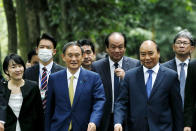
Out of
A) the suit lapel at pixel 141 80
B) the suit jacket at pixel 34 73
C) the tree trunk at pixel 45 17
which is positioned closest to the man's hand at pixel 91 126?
the suit lapel at pixel 141 80

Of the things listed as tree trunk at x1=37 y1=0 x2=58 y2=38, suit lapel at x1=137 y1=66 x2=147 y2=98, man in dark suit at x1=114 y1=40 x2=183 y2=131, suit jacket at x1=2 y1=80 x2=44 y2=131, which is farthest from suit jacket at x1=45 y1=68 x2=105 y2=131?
tree trunk at x1=37 y1=0 x2=58 y2=38

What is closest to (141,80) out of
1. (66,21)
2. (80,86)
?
(80,86)

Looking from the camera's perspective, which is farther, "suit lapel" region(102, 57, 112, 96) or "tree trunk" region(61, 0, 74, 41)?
"tree trunk" region(61, 0, 74, 41)

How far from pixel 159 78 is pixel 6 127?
8.80 ft

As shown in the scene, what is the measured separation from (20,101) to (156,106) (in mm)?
2315

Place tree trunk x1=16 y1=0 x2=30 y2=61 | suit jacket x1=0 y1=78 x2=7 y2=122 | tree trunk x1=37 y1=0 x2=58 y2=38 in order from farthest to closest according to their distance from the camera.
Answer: tree trunk x1=37 y1=0 x2=58 y2=38 < tree trunk x1=16 y1=0 x2=30 y2=61 < suit jacket x1=0 y1=78 x2=7 y2=122

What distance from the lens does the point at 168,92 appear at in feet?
22.8

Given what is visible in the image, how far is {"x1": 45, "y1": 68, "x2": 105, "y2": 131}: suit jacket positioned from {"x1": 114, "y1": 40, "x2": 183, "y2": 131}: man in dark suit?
1.33 feet

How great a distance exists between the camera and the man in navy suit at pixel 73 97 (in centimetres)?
707

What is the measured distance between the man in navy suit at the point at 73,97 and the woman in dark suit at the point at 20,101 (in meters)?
0.29

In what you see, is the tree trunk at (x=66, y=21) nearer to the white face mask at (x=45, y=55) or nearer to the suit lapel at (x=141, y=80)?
the white face mask at (x=45, y=55)

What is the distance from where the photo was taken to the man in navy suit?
7071 mm

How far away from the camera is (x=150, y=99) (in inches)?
271

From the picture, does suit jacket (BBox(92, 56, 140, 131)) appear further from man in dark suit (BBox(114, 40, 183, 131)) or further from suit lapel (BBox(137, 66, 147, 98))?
suit lapel (BBox(137, 66, 147, 98))
